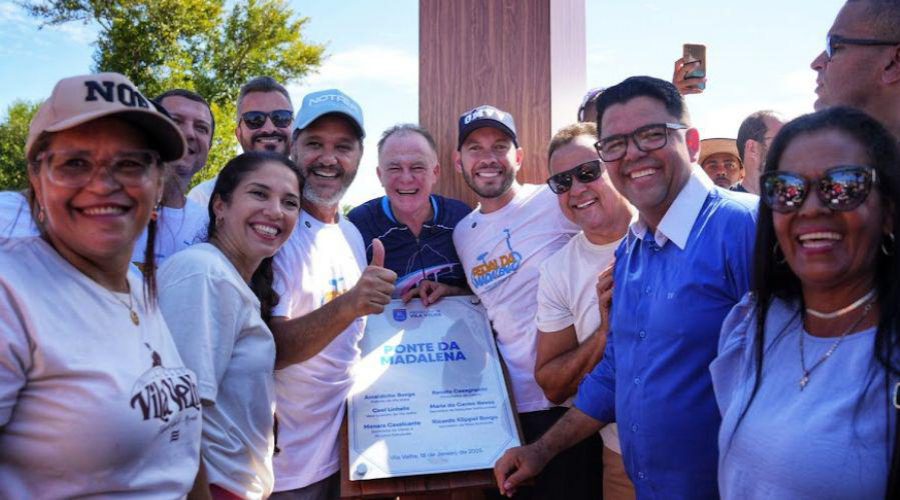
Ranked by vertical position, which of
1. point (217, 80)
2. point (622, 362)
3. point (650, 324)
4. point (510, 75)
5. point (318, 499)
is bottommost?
point (318, 499)

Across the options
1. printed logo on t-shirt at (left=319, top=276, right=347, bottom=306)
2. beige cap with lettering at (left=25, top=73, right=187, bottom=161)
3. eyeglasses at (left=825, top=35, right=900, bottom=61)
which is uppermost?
eyeglasses at (left=825, top=35, right=900, bottom=61)

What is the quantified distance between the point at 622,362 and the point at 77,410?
180 cm

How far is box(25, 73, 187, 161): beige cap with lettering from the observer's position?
1580 millimetres

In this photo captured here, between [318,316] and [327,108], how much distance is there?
4.39 feet

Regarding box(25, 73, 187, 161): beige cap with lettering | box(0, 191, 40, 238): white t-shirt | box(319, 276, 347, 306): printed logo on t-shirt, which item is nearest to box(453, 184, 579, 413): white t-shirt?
box(319, 276, 347, 306): printed logo on t-shirt

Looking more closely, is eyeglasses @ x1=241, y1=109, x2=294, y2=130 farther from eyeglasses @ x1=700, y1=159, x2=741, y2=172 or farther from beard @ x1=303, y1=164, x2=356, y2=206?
eyeglasses @ x1=700, y1=159, x2=741, y2=172

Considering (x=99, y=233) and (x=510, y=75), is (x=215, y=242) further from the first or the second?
(x=510, y=75)

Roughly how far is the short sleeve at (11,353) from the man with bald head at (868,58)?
2.70 metres

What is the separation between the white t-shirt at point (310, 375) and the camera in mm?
3176

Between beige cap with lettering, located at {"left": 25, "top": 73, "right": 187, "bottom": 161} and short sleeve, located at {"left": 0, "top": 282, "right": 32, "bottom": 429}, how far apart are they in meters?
0.41

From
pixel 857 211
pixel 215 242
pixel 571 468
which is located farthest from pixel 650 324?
pixel 215 242

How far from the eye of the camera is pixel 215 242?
8.86 ft

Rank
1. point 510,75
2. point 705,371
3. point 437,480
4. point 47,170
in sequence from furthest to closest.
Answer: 1. point 510,75
2. point 437,480
3. point 705,371
4. point 47,170

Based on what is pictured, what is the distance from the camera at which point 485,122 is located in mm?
4090
